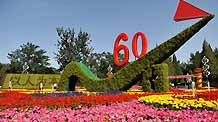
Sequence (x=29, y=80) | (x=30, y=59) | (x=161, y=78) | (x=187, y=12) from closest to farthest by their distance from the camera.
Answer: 1. (x=161, y=78)
2. (x=187, y=12)
3. (x=29, y=80)
4. (x=30, y=59)

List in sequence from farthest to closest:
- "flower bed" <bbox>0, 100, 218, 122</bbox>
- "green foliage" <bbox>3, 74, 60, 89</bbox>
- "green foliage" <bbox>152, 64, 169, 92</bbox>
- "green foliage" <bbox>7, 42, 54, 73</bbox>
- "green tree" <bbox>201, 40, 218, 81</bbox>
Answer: "green foliage" <bbox>7, 42, 54, 73</bbox> → "green tree" <bbox>201, 40, 218, 81</bbox> → "green foliage" <bbox>3, 74, 60, 89</bbox> → "green foliage" <bbox>152, 64, 169, 92</bbox> → "flower bed" <bbox>0, 100, 218, 122</bbox>

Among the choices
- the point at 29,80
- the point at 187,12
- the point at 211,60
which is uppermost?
the point at 211,60

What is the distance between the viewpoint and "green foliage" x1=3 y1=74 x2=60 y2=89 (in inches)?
1214

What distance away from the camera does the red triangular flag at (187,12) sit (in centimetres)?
1520

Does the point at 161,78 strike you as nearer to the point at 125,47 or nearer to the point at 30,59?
the point at 125,47

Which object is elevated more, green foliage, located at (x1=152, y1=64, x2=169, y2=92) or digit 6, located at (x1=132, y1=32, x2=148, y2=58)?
digit 6, located at (x1=132, y1=32, x2=148, y2=58)

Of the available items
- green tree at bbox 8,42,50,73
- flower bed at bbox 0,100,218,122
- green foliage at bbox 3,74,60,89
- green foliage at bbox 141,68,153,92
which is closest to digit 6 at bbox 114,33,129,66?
green foliage at bbox 141,68,153,92

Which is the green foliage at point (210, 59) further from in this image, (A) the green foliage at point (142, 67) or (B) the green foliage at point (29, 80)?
(A) the green foliage at point (142, 67)

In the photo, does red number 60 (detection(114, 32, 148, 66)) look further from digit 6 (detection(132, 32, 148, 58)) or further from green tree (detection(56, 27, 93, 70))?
green tree (detection(56, 27, 93, 70))

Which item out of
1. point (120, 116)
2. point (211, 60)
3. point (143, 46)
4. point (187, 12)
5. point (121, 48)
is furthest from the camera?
point (211, 60)

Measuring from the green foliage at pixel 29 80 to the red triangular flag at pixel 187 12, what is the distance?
17907 mm

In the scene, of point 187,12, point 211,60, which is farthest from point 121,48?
point 211,60

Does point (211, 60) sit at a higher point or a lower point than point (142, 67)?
higher

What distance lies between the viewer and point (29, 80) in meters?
31.7
